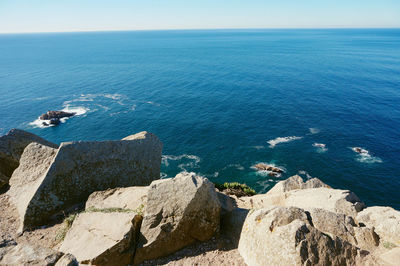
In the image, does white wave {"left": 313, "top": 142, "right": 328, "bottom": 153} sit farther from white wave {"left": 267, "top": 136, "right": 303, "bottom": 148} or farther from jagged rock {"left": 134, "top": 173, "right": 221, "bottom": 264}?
jagged rock {"left": 134, "top": 173, "right": 221, "bottom": 264}

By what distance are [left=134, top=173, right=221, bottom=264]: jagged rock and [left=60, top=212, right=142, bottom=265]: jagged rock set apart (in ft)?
2.39

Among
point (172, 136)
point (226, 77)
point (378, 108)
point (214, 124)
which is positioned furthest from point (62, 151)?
point (226, 77)

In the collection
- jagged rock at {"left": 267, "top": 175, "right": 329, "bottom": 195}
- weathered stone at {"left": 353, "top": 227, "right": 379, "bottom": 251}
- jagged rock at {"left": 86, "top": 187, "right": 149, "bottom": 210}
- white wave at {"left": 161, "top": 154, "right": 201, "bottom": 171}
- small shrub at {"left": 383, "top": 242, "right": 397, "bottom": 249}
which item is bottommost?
white wave at {"left": 161, "top": 154, "right": 201, "bottom": 171}

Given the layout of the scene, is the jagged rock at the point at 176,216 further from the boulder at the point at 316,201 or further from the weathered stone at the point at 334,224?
the boulder at the point at 316,201

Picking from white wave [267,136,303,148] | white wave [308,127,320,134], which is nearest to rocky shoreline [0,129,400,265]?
white wave [267,136,303,148]

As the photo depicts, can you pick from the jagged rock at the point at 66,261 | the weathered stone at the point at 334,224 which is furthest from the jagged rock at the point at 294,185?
the jagged rock at the point at 66,261

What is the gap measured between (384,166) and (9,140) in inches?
2612

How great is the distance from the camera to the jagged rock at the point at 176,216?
1382cm

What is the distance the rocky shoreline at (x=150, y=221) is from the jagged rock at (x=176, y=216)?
2.4 inches

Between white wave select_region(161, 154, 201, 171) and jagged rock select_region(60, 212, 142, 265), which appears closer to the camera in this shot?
jagged rock select_region(60, 212, 142, 265)

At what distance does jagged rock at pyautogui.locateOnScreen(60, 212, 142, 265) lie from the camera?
12648 mm

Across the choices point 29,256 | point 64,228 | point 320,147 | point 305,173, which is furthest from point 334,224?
point 320,147

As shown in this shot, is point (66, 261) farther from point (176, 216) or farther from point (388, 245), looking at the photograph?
point (388, 245)

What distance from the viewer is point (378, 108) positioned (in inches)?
3046
